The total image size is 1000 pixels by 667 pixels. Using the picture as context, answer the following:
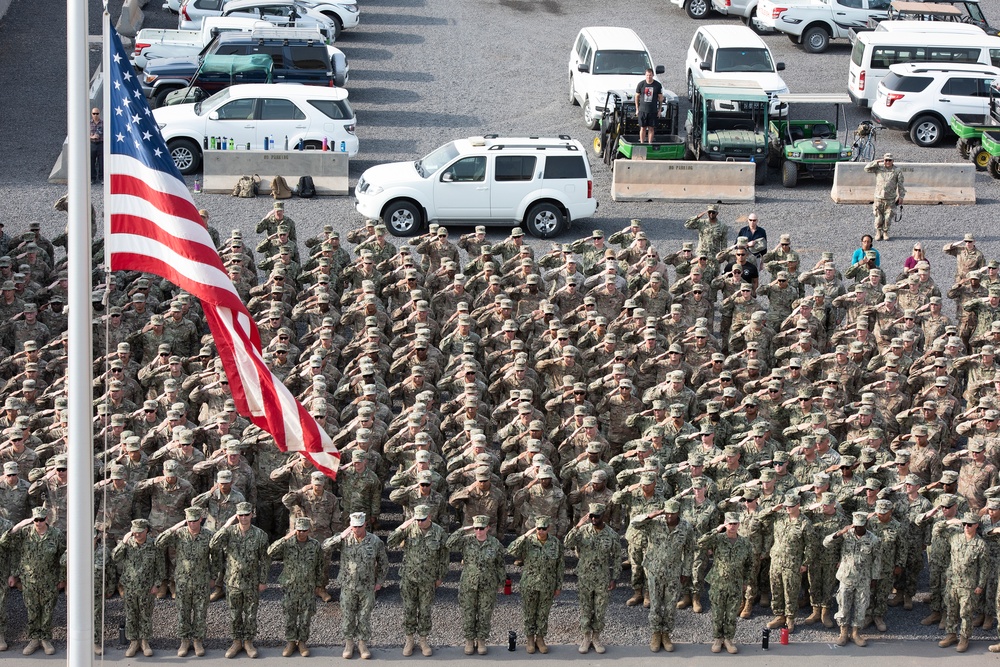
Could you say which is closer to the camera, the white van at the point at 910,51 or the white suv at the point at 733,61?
the white suv at the point at 733,61

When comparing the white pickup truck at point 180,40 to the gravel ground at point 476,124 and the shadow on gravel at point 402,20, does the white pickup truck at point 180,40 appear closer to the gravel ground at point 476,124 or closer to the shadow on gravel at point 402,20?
the gravel ground at point 476,124

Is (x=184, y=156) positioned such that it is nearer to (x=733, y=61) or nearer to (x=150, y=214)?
(x=733, y=61)

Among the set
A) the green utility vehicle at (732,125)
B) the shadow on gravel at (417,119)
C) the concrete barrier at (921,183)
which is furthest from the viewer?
the shadow on gravel at (417,119)

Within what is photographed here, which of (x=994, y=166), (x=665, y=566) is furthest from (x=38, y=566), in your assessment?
(x=994, y=166)

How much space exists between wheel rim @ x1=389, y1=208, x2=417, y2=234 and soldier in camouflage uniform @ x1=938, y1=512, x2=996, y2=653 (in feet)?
38.0

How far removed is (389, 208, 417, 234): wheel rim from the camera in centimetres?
2442

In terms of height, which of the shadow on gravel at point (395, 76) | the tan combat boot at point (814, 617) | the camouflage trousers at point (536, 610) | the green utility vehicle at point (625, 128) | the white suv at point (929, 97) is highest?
the shadow on gravel at point (395, 76)

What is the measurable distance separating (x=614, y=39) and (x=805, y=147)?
480cm

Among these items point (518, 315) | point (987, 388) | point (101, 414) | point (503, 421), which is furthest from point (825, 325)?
point (101, 414)

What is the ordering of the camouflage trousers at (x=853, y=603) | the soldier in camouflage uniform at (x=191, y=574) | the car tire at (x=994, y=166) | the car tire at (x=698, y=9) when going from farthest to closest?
the car tire at (x=698, y=9) < the car tire at (x=994, y=166) < the camouflage trousers at (x=853, y=603) < the soldier in camouflage uniform at (x=191, y=574)

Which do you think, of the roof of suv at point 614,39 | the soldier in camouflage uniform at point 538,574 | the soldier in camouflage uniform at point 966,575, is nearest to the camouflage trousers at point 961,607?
the soldier in camouflage uniform at point 966,575

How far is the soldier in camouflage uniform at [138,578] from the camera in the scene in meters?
14.2

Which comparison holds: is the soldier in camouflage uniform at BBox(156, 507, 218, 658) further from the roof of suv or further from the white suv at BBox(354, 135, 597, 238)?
the roof of suv

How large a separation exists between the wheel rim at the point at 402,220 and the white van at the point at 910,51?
10389 millimetres
